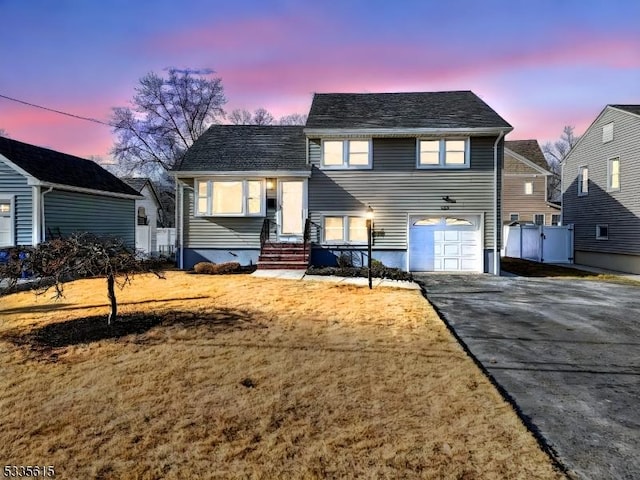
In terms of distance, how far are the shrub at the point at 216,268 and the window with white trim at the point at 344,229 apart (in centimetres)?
362

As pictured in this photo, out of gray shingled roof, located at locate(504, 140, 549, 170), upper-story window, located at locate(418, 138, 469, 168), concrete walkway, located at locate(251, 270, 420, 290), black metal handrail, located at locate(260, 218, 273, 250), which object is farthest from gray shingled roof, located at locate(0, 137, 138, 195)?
gray shingled roof, located at locate(504, 140, 549, 170)

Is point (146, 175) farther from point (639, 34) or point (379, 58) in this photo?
point (639, 34)

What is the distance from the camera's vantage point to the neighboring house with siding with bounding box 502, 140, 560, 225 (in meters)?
29.6

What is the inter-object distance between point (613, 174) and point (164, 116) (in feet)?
106

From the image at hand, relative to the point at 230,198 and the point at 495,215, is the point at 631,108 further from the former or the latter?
the point at 230,198

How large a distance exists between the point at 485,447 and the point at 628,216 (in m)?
19.0

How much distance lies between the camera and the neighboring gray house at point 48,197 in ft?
45.6

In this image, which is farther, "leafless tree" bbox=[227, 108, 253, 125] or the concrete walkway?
"leafless tree" bbox=[227, 108, 253, 125]

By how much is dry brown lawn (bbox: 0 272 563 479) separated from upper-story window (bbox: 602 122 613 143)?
17.7 meters

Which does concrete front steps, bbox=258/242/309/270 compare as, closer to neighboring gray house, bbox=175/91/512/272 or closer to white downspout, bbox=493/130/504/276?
neighboring gray house, bbox=175/91/512/272

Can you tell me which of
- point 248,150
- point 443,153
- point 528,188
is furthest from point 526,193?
point 248,150

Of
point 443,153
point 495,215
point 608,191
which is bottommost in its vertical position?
point 495,215

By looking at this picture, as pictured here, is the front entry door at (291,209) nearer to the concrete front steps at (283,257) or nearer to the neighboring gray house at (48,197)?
the concrete front steps at (283,257)

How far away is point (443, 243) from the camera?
15.0 metres
